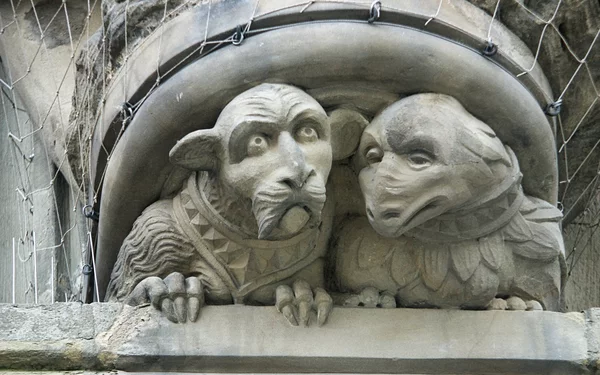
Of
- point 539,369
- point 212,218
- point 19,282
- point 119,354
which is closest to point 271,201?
point 212,218

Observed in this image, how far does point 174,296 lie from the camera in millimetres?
3021

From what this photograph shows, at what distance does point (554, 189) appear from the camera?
3.16 metres

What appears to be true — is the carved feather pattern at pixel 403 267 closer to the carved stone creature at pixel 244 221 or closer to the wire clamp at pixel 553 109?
the carved stone creature at pixel 244 221

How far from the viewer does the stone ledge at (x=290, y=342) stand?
9.70 ft

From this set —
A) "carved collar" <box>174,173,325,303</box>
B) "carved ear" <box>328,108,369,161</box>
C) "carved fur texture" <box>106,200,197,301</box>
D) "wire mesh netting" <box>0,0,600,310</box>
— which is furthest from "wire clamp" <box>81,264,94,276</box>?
"carved ear" <box>328,108,369,161</box>

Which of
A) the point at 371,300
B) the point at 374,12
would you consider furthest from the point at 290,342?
the point at 374,12

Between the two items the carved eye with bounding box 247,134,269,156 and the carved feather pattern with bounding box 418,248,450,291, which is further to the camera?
the carved feather pattern with bounding box 418,248,450,291

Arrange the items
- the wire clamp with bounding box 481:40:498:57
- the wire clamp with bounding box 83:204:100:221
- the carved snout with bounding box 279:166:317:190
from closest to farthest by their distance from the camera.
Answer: the carved snout with bounding box 279:166:317:190 → the wire clamp with bounding box 481:40:498:57 → the wire clamp with bounding box 83:204:100:221

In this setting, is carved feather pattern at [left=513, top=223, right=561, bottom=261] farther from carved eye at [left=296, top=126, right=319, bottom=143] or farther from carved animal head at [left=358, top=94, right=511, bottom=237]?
carved eye at [left=296, top=126, right=319, bottom=143]

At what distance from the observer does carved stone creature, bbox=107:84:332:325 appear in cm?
280

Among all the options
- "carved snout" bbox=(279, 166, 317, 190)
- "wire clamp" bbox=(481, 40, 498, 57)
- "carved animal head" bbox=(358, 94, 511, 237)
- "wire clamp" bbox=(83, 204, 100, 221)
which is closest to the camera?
"carved snout" bbox=(279, 166, 317, 190)

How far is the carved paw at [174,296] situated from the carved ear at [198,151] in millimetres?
253

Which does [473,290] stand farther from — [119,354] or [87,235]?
[87,235]

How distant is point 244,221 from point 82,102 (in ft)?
1.97
